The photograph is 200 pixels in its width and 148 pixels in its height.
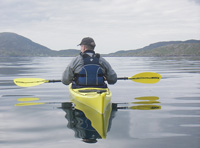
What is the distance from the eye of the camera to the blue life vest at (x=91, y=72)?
8180 millimetres

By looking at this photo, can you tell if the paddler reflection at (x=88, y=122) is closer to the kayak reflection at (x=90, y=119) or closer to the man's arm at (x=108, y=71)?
the kayak reflection at (x=90, y=119)

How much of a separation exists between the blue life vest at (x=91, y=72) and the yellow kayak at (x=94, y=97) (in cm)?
26

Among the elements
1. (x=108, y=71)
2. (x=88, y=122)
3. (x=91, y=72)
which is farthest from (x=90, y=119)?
(x=108, y=71)

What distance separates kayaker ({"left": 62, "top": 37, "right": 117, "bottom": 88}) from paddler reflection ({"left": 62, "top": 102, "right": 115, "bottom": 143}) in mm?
825

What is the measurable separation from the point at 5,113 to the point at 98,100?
10.2ft

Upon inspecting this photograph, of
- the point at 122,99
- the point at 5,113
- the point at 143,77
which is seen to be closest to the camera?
the point at 5,113

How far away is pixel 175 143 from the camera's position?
492 centimetres

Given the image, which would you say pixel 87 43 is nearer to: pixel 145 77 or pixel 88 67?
pixel 88 67

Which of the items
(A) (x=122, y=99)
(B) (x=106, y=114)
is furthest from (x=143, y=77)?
(B) (x=106, y=114)

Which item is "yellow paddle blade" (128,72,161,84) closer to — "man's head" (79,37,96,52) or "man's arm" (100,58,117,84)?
"man's arm" (100,58,117,84)

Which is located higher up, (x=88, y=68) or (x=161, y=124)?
(x=88, y=68)

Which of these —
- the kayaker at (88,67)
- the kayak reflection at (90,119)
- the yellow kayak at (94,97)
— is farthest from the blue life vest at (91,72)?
the kayak reflection at (90,119)

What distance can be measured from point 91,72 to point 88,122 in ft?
6.90

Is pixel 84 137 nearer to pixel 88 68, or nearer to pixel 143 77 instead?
pixel 88 68
